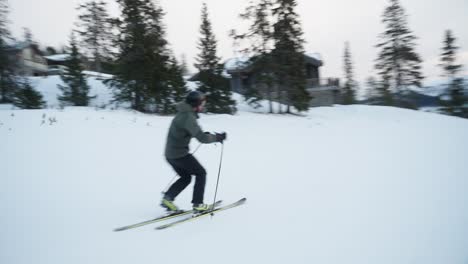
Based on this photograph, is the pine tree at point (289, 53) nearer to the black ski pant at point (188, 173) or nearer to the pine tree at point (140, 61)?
the pine tree at point (140, 61)

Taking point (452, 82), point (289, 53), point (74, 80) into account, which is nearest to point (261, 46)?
point (289, 53)

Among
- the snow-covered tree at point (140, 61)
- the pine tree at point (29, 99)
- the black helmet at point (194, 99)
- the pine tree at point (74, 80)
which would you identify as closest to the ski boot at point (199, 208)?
the black helmet at point (194, 99)

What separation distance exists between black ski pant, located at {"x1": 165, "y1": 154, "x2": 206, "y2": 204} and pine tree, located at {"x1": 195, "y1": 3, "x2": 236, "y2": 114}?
17385 millimetres

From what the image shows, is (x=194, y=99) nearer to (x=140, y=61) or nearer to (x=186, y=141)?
(x=186, y=141)

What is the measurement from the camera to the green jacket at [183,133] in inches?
167

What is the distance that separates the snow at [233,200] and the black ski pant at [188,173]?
1.71 feet

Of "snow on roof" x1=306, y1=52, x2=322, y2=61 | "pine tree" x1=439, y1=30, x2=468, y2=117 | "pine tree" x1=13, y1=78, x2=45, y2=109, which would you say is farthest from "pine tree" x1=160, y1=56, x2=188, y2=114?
"pine tree" x1=439, y1=30, x2=468, y2=117

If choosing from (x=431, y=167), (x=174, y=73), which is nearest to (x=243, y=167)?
(x=431, y=167)

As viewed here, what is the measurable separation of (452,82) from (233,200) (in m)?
44.9

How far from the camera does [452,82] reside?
3850 centimetres

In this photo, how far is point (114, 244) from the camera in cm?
385

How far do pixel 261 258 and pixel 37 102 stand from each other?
2095 cm

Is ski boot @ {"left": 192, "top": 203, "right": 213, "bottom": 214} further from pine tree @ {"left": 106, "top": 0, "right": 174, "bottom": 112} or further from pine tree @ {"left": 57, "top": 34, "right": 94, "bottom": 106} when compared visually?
pine tree @ {"left": 57, "top": 34, "right": 94, "bottom": 106}

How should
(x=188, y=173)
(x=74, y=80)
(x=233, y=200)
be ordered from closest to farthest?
1. (x=188, y=173)
2. (x=233, y=200)
3. (x=74, y=80)
